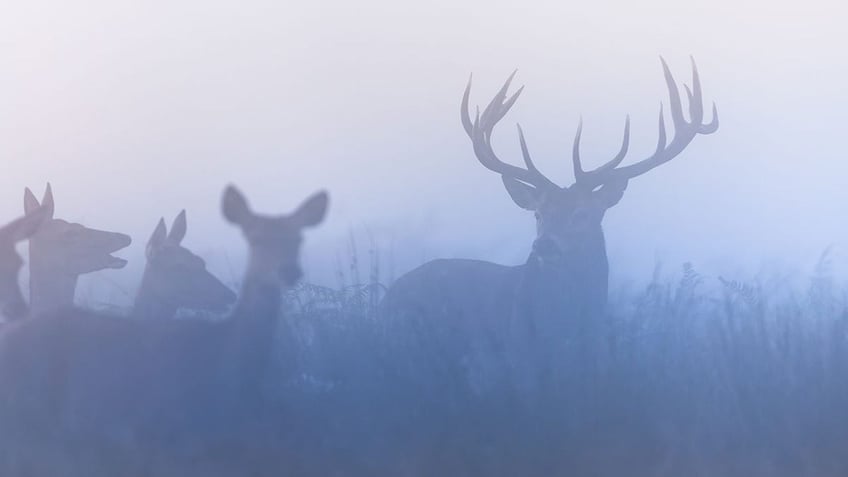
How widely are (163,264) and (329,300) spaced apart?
54.8 inches

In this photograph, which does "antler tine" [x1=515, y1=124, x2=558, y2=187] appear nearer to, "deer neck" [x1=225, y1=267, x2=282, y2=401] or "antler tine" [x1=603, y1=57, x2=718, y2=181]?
"antler tine" [x1=603, y1=57, x2=718, y2=181]

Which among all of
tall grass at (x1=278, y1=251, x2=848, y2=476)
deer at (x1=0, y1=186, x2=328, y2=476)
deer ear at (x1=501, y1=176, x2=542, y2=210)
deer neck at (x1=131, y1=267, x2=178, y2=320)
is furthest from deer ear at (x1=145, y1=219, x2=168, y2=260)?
deer ear at (x1=501, y1=176, x2=542, y2=210)

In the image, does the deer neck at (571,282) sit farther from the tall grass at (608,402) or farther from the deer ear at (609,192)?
the tall grass at (608,402)

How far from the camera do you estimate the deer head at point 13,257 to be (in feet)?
27.6

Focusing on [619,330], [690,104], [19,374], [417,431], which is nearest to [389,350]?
[417,431]

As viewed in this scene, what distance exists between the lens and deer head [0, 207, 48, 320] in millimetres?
8414

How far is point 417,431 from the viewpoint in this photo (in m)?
7.03

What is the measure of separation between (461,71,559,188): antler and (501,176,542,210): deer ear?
0.13 ft

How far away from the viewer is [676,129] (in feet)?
36.0

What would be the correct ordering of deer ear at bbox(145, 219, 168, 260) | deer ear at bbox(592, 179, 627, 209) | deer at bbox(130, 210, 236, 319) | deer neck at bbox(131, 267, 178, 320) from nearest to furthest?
deer at bbox(130, 210, 236, 319), deer neck at bbox(131, 267, 178, 320), deer ear at bbox(145, 219, 168, 260), deer ear at bbox(592, 179, 627, 209)

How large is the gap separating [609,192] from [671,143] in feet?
2.38

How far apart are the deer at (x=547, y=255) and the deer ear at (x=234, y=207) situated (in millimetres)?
2164

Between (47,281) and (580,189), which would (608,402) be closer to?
(580,189)

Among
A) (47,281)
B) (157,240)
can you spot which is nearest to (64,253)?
(47,281)
